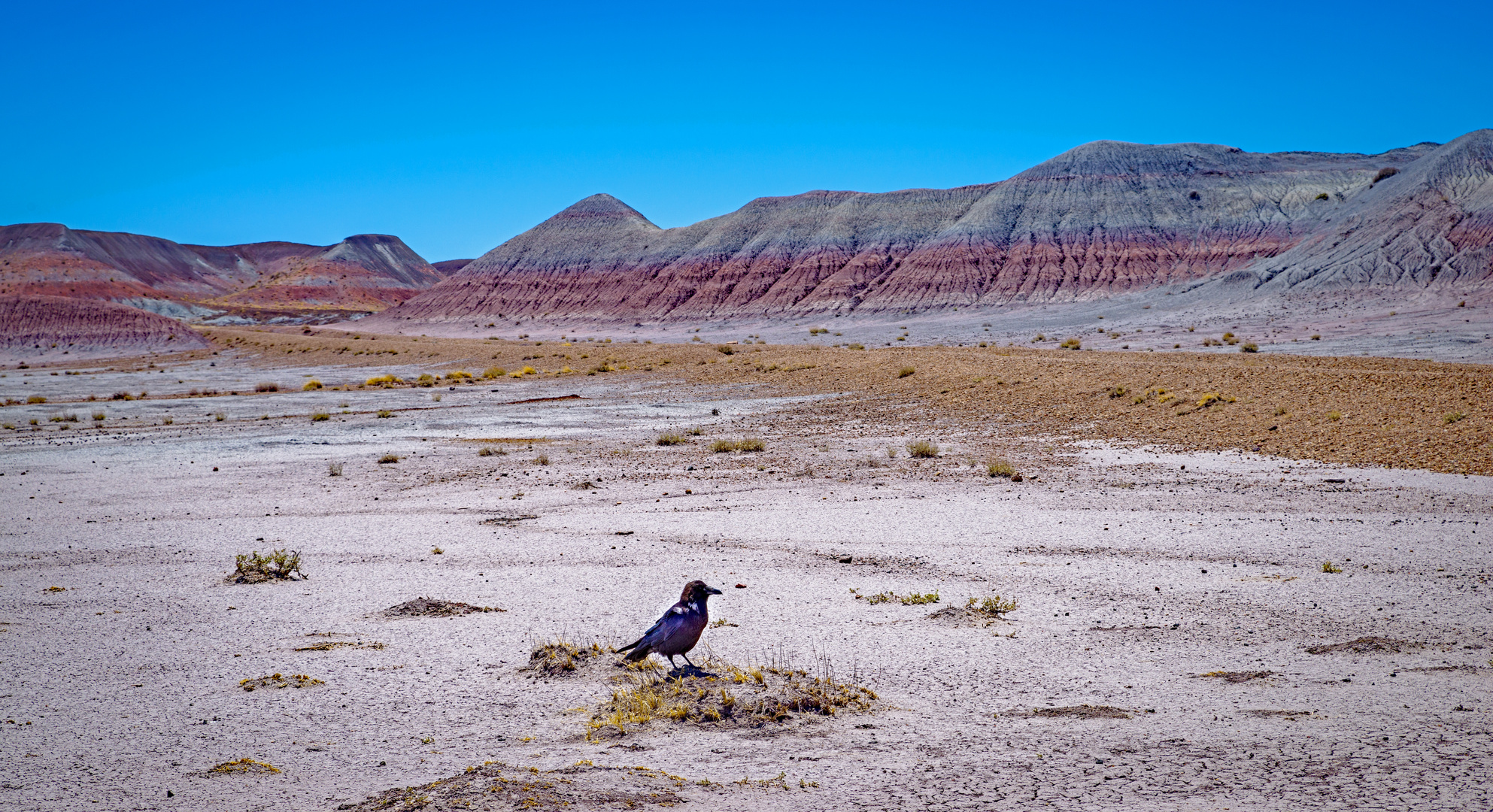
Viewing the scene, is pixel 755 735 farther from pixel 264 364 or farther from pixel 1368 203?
pixel 1368 203

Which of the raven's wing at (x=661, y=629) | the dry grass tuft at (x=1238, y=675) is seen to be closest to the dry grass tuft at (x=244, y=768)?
the raven's wing at (x=661, y=629)

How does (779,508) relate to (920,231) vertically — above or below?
below

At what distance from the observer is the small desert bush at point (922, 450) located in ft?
58.2

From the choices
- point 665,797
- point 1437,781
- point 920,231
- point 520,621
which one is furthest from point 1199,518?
point 920,231

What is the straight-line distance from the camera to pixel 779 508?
13.9 m

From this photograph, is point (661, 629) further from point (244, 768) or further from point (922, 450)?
point (922, 450)

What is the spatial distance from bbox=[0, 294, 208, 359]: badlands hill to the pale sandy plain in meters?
75.1

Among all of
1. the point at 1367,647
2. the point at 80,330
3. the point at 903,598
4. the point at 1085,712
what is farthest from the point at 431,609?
the point at 80,330

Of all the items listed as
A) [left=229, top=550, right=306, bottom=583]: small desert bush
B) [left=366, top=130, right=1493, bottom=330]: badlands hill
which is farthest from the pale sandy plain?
[left=366, top=130, right=1493, bottom=330]: badlands hill

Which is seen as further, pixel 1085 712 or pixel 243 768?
pixel 1085 712

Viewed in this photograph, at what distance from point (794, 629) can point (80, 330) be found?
314 ft

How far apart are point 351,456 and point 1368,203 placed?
8726 centimetres

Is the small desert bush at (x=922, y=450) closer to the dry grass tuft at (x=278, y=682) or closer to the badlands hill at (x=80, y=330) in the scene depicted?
the dry grass tuft at (x=278, y=682)

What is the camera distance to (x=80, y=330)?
278 ft
